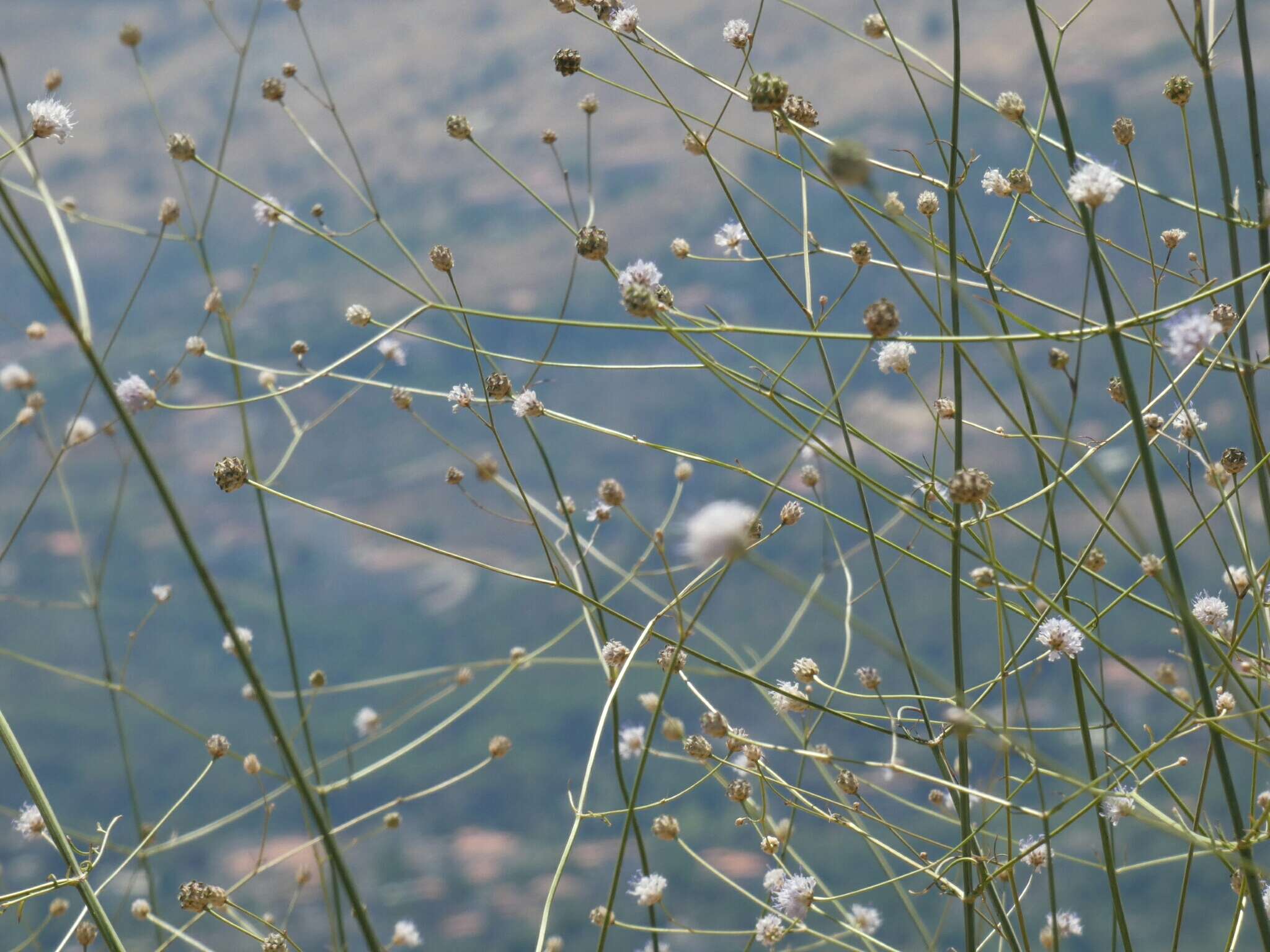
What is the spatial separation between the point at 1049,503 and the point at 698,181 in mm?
1706

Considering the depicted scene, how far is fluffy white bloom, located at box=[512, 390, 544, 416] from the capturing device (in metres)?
0.47

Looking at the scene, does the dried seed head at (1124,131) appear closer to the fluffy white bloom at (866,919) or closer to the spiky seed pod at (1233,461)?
the spiky seed pod at (1233,461)

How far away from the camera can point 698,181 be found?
1959 millimetres

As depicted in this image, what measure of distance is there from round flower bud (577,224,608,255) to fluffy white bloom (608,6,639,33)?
12cm

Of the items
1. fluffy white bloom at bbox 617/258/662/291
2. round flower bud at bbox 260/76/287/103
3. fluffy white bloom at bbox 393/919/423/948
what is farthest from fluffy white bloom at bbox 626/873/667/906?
round flower bud at bbox 260/76/287/103

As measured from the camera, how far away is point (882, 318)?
30 cm

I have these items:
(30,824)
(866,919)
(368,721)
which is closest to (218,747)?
(30,824)

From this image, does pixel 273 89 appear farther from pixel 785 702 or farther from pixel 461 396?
pixel 785 702

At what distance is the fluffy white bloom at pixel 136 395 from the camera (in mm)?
464

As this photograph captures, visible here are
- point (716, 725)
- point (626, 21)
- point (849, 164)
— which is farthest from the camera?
point (626, 21)

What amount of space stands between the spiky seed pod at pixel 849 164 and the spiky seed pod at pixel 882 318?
5 centimetres

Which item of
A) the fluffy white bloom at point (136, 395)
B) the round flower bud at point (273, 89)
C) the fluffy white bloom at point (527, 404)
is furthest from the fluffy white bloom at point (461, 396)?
the round flower bud at point (273, 89)

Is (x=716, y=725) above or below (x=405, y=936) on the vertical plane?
above

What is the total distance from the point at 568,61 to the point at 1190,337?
294 mm
